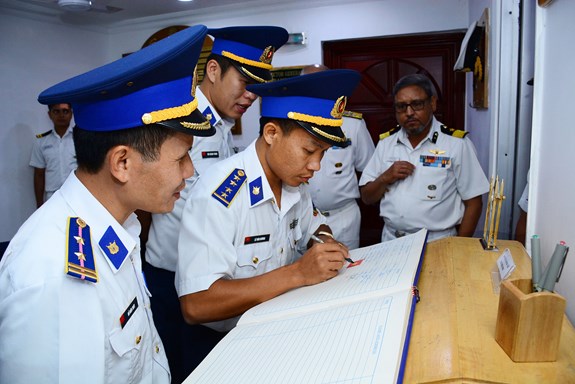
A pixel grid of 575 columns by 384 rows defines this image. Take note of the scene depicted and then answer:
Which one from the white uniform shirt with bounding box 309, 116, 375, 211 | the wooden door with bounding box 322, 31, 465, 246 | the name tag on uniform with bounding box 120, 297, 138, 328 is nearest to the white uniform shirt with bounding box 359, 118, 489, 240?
the white uniform shirt with bounding box 309, 116, 375, 211

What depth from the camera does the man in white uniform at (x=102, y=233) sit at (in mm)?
793

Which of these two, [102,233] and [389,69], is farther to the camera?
[389,69]

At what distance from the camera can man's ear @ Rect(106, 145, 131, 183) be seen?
0.95m

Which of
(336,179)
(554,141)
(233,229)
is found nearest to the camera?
(554,141)

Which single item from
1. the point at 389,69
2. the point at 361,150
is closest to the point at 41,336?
the point at 361,150

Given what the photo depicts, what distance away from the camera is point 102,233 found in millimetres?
987

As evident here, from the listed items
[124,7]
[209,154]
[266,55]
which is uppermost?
[124,7]

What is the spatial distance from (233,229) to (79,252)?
570 mm

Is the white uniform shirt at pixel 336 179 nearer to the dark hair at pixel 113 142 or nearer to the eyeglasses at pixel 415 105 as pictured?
the eyeglasses at pixel 415 105

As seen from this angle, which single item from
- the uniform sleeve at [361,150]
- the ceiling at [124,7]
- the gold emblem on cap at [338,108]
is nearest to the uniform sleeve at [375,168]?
the uniform sleeve at [361,150]

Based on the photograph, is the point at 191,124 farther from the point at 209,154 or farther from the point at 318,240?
the point at 209,154

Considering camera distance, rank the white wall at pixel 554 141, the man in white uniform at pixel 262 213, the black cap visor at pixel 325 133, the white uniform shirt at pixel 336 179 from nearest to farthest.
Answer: the white wall at pixel 554 141 → the man in white uniform at pixel 262 213 → the black cap visor at pixel 325 133 → the white uniform shirt at pixel 336 179

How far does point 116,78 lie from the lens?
0.89 metres

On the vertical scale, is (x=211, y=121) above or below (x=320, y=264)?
above
